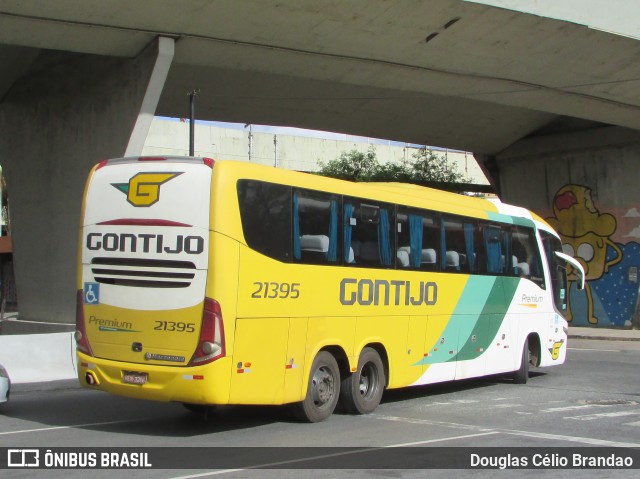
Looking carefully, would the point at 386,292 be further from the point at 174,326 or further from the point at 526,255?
the point at 526,255

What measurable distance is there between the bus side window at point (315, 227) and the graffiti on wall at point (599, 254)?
2187 centimetres

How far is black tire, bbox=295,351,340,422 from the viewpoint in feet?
35.5

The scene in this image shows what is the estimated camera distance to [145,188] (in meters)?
10.1

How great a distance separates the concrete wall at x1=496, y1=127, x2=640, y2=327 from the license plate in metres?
24.4

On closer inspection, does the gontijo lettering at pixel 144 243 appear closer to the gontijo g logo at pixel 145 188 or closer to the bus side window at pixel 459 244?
the gontijo g logo at pixel 145 188

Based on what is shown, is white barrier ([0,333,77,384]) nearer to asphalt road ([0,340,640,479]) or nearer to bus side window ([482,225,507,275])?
asphalt road ([0,340,640,479])

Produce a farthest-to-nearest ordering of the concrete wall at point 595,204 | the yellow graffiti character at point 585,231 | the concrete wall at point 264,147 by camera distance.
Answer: the concrete wall at point 264,147 → the yellow graffiti character at point 585,231 → the concrete wall at point 595,204

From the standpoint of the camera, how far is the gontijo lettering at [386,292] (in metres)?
11.5

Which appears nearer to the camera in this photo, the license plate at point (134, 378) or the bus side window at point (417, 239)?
the license plate at point (134, 378)

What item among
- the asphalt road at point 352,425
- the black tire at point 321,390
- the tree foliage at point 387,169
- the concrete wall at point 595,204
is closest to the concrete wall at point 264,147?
the tree foliage at point 387,169

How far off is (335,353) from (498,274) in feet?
15.5

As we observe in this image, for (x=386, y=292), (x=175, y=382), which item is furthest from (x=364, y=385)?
(x=175, y=382)

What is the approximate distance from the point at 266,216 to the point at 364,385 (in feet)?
10.6

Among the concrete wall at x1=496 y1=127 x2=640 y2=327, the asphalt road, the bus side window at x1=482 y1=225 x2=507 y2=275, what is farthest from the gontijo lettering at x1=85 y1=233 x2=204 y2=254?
the concrete wall at x1=496 y1=127 x2=640 y2=327
